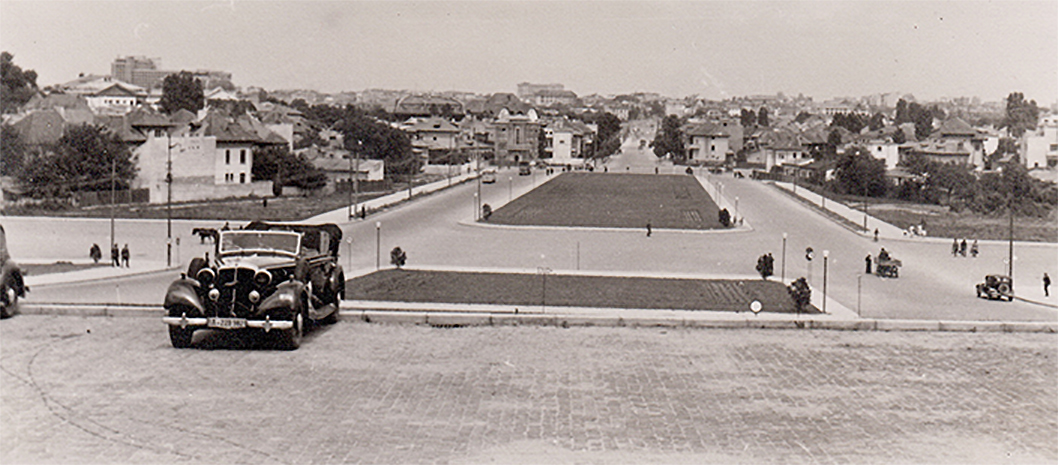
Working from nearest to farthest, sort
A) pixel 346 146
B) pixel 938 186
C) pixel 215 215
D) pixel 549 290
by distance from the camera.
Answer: pixel 549 290 < pixel 215 215 < pixel 938 186 < pixel 346 146

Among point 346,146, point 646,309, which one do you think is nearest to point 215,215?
point 646,309

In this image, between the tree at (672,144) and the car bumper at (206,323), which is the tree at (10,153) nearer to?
the car bumper at (206,323)

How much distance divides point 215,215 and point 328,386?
37.4 meters

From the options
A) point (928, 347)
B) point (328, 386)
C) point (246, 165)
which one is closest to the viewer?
point (328, 386)

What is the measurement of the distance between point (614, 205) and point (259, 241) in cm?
4723

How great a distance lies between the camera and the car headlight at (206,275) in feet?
51.3

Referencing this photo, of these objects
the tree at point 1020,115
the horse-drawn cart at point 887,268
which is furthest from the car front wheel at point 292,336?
the tree at point 1020,115

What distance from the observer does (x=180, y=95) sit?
131500 millimetres

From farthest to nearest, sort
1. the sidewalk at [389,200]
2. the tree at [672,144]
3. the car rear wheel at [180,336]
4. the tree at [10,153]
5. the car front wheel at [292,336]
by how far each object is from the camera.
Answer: the tree at [672,144] < the tree at [10,153] < the sidewalk at [389,200] < the car front wheel at [292,336] < the car rear wheel at [180,336]

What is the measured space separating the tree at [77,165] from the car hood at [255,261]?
42.4 metres

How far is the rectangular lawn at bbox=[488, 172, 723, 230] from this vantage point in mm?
51469

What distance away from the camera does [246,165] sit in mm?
64938

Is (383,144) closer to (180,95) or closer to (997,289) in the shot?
(180,95)

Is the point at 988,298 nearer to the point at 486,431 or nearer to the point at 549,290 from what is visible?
the point at 549,290
